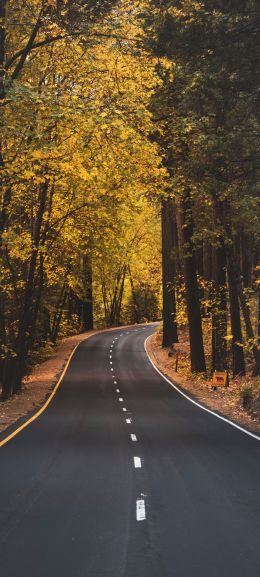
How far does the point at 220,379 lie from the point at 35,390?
27.1 feet

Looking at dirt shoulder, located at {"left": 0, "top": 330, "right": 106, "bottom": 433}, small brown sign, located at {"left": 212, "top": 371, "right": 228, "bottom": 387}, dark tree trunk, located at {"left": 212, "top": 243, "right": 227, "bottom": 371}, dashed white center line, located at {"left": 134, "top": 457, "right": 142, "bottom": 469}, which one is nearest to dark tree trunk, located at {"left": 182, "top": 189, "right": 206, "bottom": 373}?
dark tree trunk, located at {"left": 212, "top": 243, "right": 227, "bottom": 371}

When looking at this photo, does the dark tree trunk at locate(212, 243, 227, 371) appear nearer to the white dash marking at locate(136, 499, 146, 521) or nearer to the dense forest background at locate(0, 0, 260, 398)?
the dense forest background at locate(0, 0, 260, 398)

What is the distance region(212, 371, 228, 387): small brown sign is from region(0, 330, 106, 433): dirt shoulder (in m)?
7.18

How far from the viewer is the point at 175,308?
44.5m

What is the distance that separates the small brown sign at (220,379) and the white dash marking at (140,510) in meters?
20.0

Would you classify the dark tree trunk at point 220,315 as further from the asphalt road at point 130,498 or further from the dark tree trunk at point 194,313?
the asphalt road at point 130,498

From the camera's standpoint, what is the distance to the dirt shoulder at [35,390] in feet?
69.4

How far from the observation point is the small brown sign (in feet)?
93.4

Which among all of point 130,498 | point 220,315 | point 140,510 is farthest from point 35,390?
Answer: point 140,510

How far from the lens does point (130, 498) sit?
9062mm

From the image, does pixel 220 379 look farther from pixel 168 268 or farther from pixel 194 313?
pixel 168 268

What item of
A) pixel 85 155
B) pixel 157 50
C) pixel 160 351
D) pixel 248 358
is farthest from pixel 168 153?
pixel 160 351

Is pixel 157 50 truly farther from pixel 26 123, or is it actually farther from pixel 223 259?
pixel 223 259

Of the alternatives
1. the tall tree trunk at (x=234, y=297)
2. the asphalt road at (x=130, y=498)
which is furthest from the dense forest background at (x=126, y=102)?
the asphalt road at (x=130, y=498)
